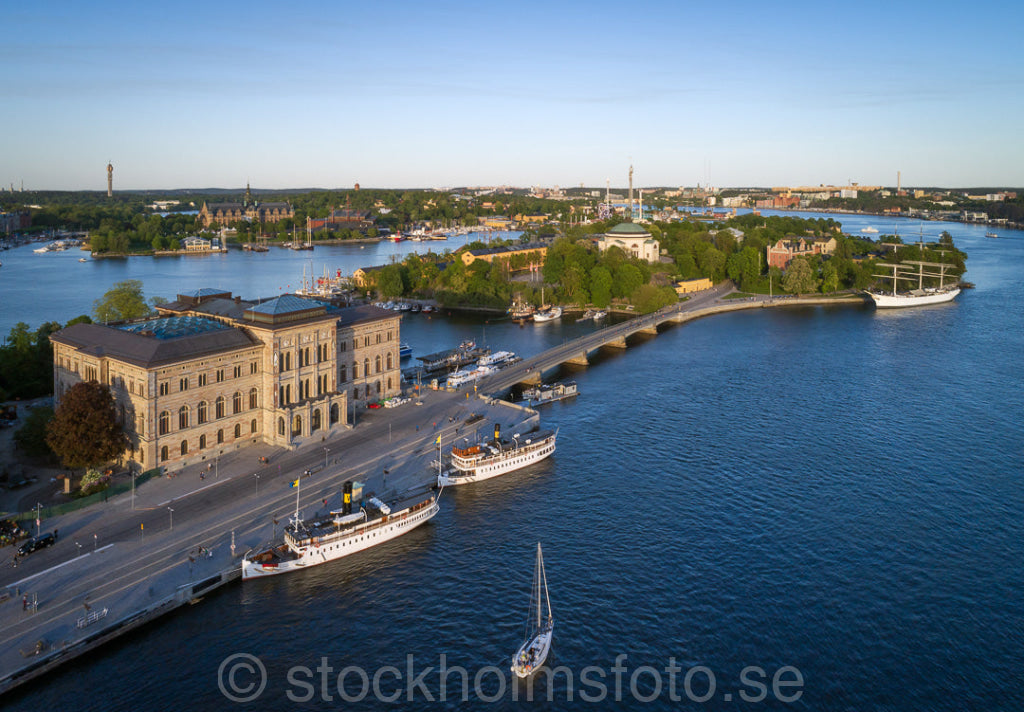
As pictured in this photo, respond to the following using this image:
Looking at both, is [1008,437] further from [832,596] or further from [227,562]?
[227,562]

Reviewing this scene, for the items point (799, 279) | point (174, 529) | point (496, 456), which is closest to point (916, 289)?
point (799, 279)

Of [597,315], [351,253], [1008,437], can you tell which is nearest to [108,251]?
[351,253]

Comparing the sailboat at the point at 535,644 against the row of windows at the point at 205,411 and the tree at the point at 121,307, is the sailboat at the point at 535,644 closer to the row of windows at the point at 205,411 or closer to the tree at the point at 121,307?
the row of windows at the point at 205,411

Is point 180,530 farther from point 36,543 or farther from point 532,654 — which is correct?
point 532,654

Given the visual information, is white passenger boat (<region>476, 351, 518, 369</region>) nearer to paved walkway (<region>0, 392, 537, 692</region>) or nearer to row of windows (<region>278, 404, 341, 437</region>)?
paved walkway (<region>0, 392, 537, 692</region>)

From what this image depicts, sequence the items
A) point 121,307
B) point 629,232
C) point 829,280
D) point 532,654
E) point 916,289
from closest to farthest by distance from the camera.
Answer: point 532,654, point 121,307, point 829,280, point 916,289, point 629,232

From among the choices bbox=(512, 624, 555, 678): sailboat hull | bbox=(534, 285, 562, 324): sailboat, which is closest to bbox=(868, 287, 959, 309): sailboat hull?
bbox=(534, 285, 562, 324): sailboat

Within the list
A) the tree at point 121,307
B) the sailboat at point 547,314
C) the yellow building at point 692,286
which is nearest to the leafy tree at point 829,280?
the yellow building at point 692,286
